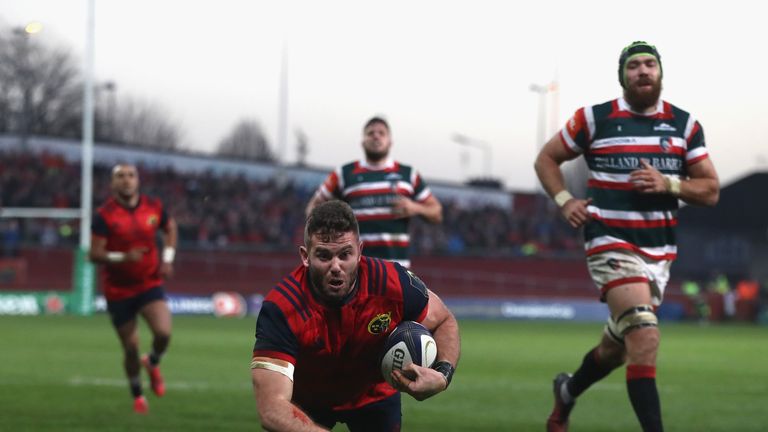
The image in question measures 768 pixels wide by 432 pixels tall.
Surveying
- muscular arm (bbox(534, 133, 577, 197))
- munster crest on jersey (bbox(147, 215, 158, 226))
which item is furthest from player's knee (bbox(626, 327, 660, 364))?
munster crest on jersey (bbox(147, 215, 158, 226))

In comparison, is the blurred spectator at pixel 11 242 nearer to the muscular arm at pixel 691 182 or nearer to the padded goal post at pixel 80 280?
the padded goal post at pixel 80 280

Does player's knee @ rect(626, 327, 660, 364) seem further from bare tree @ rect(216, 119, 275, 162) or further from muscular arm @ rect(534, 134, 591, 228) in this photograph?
bare tree @ rect(216, 119, 275, 162)

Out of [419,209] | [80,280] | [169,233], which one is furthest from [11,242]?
[419,209]

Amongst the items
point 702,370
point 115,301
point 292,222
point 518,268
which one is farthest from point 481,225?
point 115,301

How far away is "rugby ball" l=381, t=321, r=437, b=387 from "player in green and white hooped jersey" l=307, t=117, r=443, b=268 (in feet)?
19.8

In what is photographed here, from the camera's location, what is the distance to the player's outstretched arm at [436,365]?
5312 mm

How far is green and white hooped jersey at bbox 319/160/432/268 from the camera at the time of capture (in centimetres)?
1178

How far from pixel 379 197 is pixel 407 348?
20.7 ft

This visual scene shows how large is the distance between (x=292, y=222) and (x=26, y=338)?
23.9 meters

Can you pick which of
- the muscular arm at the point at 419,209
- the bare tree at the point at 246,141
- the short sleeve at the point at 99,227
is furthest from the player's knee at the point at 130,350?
the bare tree at the point at 246,141

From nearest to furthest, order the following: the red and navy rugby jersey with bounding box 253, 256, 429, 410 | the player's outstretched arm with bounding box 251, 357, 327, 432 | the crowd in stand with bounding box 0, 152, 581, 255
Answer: the player's outstretched arm with bounding box 251, 357, 327, 432
the red and navy rugby jersey with bounding box 253, 256, 429, 410
the crowd in stand with bounding box 0, 152, 581, 255

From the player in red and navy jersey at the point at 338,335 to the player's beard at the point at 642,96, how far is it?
257 cm

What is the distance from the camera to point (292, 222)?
46.6 meters

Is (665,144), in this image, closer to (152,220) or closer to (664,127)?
(664,127)
